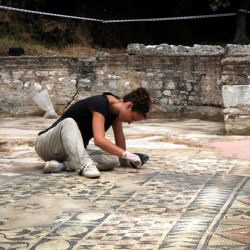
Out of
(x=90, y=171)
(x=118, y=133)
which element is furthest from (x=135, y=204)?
(x=118, y=133)

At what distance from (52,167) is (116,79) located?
5857 mm

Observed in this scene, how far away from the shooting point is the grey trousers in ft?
17.5

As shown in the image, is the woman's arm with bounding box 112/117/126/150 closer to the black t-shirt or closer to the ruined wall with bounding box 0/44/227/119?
the black t-shirt

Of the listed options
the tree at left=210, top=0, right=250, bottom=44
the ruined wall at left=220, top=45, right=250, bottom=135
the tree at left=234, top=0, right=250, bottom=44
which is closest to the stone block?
the ruined wall at left=220, top=45, right=250, bottom=135

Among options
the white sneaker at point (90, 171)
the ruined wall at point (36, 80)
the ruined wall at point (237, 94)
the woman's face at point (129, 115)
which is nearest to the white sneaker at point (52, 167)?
the white sneaker at point (90, 171)

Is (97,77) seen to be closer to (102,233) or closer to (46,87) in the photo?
(46,87)

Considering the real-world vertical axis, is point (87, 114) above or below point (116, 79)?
above

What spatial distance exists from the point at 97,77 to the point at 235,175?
242 inches

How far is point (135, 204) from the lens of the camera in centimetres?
427

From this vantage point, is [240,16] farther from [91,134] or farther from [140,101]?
[140,101]

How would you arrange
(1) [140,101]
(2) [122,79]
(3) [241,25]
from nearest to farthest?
(1) [140,101] → (2) [122,79] → (3) [241,25]

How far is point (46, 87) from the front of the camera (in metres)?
11.3

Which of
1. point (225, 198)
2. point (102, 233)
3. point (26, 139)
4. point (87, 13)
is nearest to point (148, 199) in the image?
point (225, 198)

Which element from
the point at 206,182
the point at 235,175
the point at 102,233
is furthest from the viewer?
the point at 235,175
